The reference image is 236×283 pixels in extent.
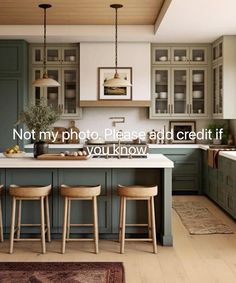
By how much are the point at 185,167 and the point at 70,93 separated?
232 cm

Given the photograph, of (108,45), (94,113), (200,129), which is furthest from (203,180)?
(108,45)

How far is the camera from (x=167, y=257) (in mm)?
4465

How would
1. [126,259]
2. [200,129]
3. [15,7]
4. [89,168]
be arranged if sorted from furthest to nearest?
[200,129], [15,7], [89,168], [126,259]

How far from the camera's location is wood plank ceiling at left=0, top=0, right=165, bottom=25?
19.6 feet

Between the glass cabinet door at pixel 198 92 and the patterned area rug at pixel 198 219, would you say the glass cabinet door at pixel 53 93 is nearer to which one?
the glass cabinet door at pixel 198 92

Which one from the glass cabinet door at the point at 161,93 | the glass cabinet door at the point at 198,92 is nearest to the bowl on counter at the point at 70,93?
the glass cabinet door at the point at 161,93

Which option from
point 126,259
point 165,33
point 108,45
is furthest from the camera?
point 108,45

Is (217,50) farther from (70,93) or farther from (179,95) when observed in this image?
(70,93)

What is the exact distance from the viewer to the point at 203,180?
7.94 m

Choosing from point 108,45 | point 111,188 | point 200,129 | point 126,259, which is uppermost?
point 108,45

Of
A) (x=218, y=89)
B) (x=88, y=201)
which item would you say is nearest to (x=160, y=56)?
(x=218, y=89)

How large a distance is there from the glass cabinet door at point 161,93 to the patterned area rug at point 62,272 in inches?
169

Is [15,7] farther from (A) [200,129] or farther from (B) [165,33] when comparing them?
(A) [200,129]

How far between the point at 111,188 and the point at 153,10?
2675 millimetres
